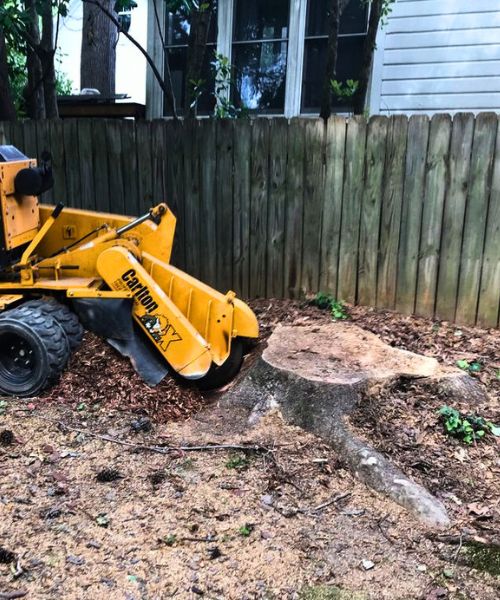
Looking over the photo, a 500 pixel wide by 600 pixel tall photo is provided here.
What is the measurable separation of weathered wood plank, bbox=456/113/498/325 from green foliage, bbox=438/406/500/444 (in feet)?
5.78

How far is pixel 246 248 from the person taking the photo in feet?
20.6

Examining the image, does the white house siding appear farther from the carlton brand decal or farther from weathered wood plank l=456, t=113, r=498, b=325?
the carlton brand decal

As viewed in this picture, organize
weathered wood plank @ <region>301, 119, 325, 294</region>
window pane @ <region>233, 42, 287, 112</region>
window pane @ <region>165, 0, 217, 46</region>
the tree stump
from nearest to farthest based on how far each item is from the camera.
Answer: the tree stump
weathered wood plank @ <region>301, 119, 325, 294</region>
window pane @ <region>233, 42, 287, 112</region>
window pane @ <region>165, 0, 217, 46</region>

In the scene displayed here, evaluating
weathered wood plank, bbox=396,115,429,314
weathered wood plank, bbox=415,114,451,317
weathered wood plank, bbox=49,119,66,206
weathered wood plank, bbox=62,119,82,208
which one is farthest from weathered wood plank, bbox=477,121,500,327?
weathered wood plank, bbox=49,119,66,206

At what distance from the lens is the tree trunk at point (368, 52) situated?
6988mm

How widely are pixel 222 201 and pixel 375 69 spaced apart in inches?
143

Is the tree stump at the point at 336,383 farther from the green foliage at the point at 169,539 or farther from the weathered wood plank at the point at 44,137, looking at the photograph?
the weathered wood plank at the point at 44,137

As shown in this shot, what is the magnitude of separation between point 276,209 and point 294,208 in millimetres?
192

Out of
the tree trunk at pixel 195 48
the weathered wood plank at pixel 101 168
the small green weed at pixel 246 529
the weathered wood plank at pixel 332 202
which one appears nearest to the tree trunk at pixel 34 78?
the weathered wood plank at pixel 101 168

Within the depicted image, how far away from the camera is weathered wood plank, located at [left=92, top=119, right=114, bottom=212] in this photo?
652cm

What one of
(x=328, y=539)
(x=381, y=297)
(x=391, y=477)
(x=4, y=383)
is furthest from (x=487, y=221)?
(x=4, y=383)

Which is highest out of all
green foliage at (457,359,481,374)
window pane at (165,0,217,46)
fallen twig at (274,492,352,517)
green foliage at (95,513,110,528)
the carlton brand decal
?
window pane at (165,0,217,46)

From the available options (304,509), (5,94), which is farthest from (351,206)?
(5,94)

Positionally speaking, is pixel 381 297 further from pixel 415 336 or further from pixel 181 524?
pixel 181 524
